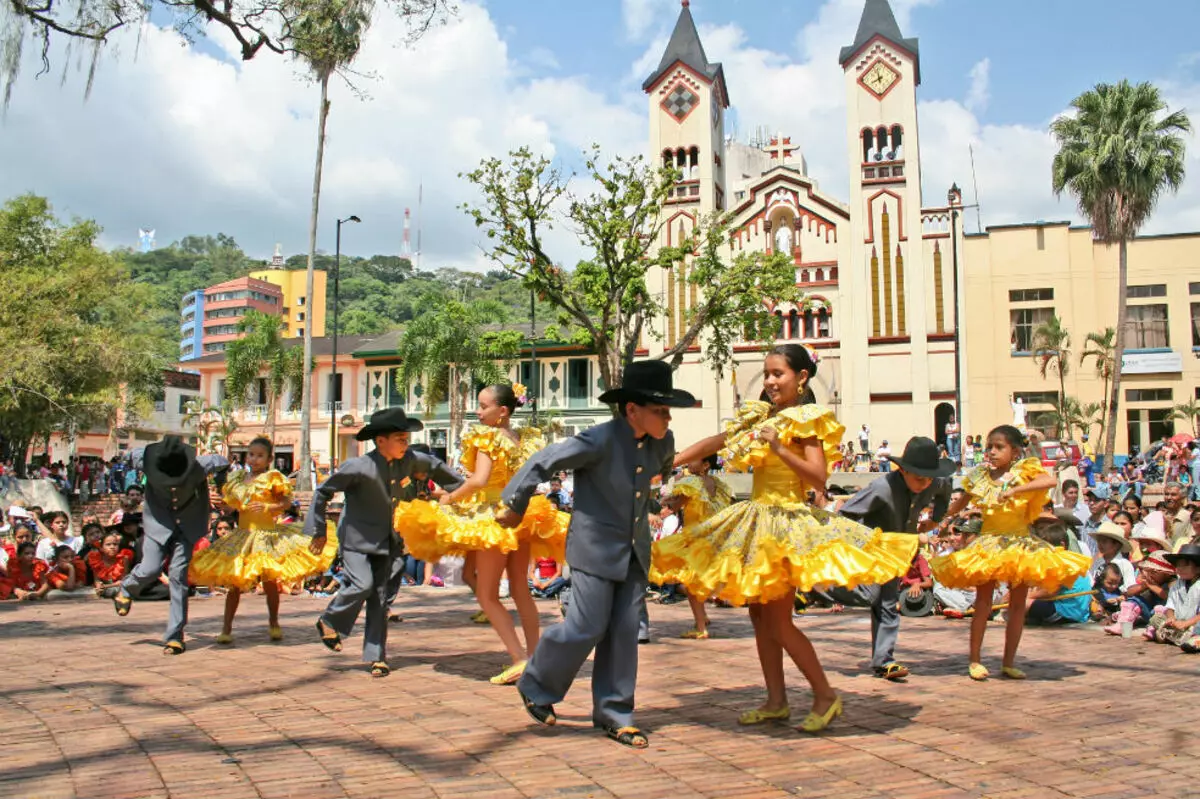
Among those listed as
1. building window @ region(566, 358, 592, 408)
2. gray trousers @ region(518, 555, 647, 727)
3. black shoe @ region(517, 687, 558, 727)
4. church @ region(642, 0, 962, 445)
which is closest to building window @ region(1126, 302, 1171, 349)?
church @ region(642, 0, 962, 445)

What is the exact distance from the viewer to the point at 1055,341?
3894cm

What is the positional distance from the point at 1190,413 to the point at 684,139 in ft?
76.7

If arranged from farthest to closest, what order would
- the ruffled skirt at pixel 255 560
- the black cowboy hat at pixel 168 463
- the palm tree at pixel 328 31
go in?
the palm tree at pixel 328 31 → the black cowboy hat at pixel 168 463 → the ruffled skirt at pixel 255 560

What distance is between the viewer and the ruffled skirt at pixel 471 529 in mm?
6531

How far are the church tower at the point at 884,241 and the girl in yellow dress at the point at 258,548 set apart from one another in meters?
34.5

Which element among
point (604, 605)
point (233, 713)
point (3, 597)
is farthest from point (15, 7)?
point (604, 605)

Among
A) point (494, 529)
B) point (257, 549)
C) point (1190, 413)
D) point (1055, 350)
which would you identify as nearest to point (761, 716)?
point (494, 529)

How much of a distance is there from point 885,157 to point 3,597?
3710cm

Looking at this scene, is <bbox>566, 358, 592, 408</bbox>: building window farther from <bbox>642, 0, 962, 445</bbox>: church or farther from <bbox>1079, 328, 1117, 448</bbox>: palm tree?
<bbox>1079, 328, 1117, 448</bbox>: palm tree

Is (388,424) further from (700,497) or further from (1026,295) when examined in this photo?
(1026,295)

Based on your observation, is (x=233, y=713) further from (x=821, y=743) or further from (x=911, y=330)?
(x=911, y=330)

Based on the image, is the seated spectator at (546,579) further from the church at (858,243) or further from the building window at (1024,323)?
the building window at (1024,323)

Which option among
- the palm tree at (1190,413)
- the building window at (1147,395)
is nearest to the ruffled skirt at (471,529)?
the palm tree at (1190,413)

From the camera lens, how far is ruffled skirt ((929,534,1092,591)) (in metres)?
6.54
